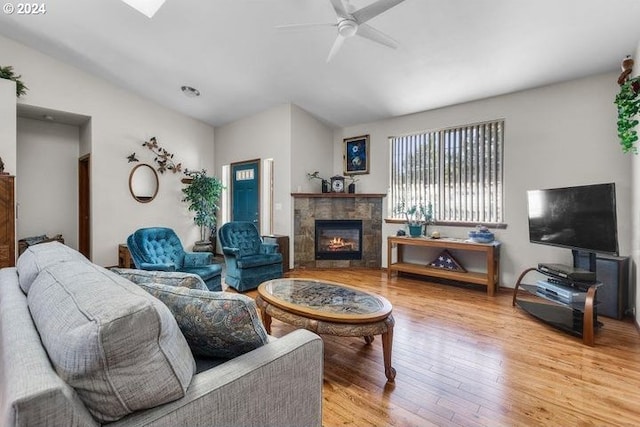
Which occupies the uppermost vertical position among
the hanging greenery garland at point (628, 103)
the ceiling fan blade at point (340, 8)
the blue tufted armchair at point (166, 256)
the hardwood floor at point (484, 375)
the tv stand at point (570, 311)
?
the ceiling fan blade at point (340, 8)

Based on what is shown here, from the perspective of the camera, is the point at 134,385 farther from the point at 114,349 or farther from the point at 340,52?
the point at 340,52

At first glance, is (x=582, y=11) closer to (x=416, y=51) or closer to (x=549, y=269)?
(x=416, y=51)

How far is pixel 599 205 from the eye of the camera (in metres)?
2.68

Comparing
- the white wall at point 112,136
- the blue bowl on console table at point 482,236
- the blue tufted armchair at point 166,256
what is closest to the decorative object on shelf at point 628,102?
the blue bowl on console table at point 482,236

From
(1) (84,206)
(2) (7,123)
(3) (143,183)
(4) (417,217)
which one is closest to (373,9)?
(4) (417,217)

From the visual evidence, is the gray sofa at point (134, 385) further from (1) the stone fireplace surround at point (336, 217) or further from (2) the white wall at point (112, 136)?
(2) the white wall at point (112, 136)

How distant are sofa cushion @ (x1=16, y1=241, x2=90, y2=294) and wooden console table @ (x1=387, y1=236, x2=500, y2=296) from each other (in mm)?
3988

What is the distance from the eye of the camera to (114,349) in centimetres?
70

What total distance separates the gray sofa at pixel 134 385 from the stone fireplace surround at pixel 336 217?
13.1 feet

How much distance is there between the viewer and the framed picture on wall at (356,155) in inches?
217

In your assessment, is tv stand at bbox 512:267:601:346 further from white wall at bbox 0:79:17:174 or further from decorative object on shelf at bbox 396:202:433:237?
white wall at bbox 0:79:17:174

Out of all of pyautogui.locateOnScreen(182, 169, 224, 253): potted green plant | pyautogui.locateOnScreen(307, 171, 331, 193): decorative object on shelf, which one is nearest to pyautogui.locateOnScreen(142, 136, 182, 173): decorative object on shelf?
pyautogui.locateOnScreen(182, 169, 224, 253): potted green plant

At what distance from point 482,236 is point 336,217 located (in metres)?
2.40

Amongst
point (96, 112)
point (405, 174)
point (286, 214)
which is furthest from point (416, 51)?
point (96, 112)
